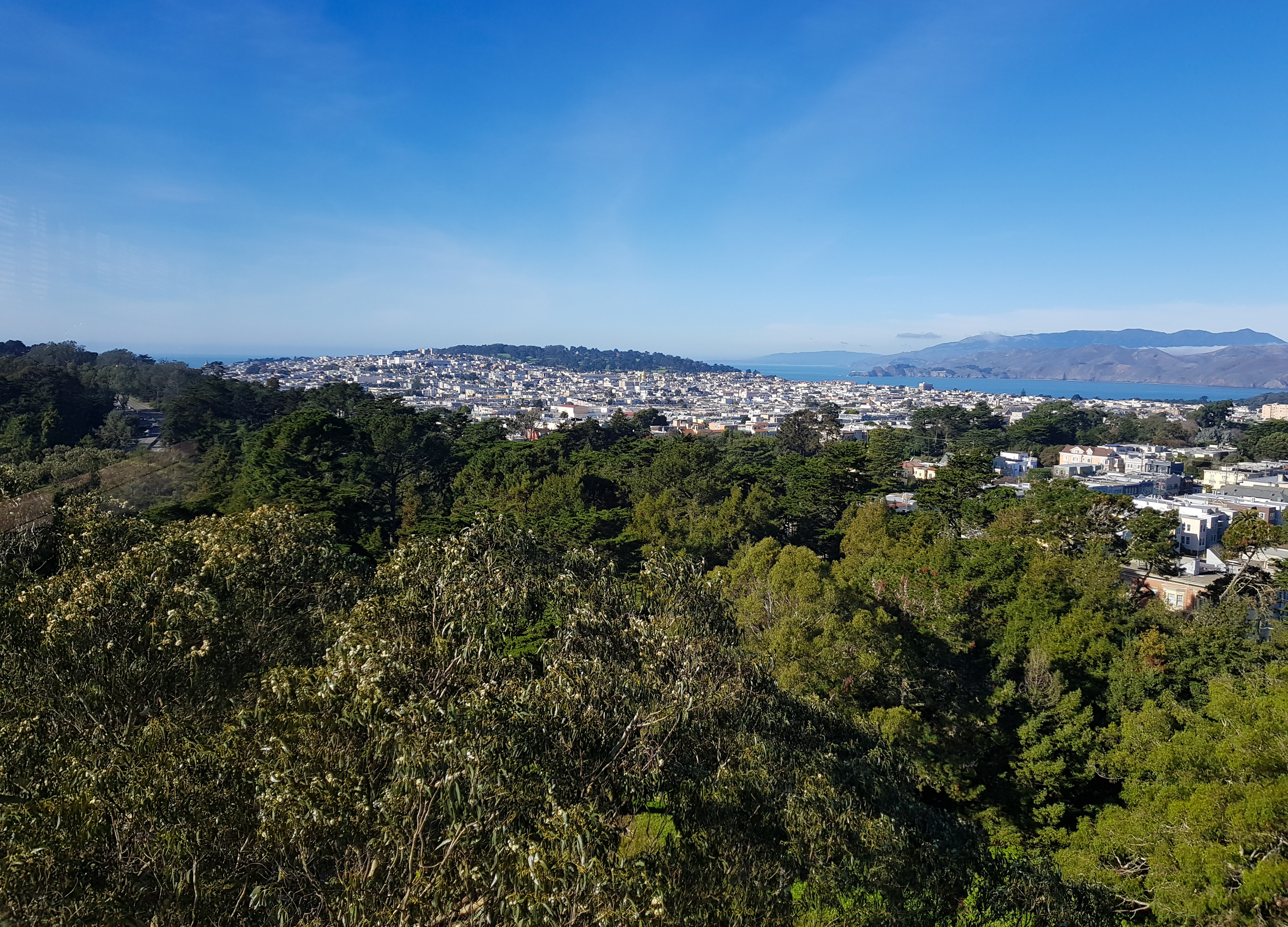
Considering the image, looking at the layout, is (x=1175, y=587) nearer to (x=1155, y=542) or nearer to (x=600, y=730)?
(x=1155, y=542)

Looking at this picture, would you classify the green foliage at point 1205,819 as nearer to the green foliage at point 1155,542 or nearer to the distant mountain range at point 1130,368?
the green foliage at point 1155,542

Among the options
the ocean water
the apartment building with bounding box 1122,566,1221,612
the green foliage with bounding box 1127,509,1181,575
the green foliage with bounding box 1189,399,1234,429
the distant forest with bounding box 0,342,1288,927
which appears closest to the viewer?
the distant forest with bounding box 0,342,1288,927

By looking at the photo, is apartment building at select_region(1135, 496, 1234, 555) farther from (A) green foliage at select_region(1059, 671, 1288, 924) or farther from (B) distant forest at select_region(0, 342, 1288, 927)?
(A) green foliage at select_region(1059, 671, 1288, 924)

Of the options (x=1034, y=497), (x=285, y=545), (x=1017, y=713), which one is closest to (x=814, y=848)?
(x=285, y=545)

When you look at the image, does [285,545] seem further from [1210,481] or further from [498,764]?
[1210,481]

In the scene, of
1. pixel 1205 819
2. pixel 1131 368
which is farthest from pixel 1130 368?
pixel 1205 819

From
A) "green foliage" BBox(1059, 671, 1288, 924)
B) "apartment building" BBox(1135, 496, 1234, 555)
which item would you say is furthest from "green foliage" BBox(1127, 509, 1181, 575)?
"green foliage" BBox(1059, 671, 1288, 924)
